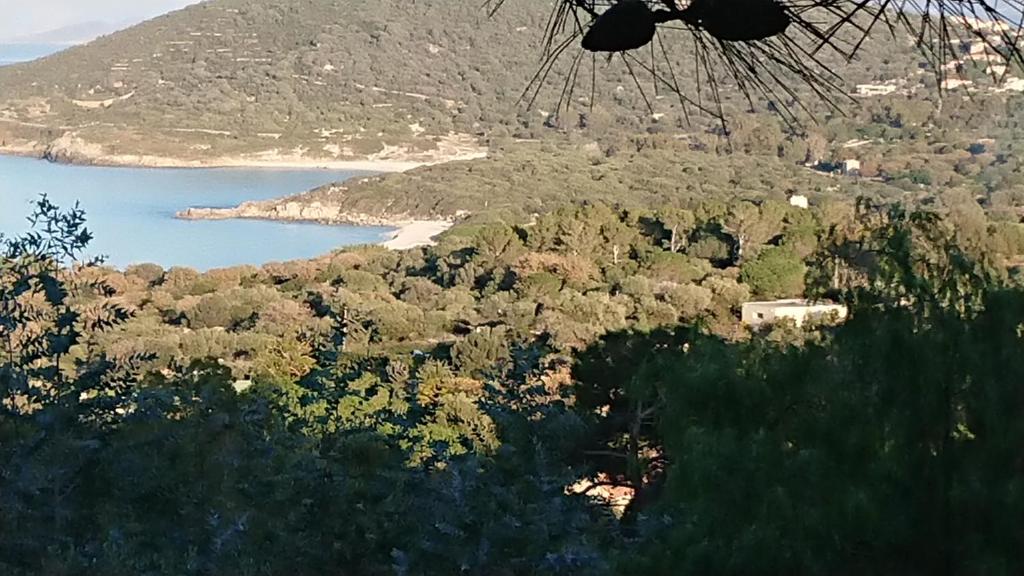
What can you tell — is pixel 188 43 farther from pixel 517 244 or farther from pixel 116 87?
pixel 517 244

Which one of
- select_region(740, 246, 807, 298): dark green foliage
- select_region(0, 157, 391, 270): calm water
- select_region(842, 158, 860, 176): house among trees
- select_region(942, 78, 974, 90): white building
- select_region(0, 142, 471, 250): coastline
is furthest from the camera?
select_region(842, 158, 860, 176): house among trees

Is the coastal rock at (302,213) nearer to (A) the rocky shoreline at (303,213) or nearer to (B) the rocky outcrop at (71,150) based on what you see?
(A) the rocky shoreline at (303,213)

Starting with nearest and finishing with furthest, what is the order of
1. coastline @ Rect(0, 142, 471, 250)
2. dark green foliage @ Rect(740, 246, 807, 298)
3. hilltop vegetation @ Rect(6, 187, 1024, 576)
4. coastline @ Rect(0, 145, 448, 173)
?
hilltop vegetation @ Rect(6, 187, 1024, 576) < dark green foliage @ Rect(740, 246, 807, 298) < coastline @ Rect(0, 142, 471, 250) < coastline @ Rect(0, 145, 448, 173)

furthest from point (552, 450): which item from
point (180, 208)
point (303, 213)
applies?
point (303, 213)

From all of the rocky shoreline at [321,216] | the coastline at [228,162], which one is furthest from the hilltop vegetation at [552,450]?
the coastline at [228,162]

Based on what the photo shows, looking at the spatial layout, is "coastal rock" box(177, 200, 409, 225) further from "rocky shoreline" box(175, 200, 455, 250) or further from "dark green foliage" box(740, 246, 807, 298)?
"dark green foliage" box(740, 246, 807, 298)

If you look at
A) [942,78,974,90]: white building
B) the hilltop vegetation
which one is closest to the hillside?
the hilltop vegetation

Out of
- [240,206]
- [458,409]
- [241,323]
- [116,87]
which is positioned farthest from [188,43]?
[458,409]

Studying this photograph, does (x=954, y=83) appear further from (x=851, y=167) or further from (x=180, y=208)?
(x=851, y=167)
